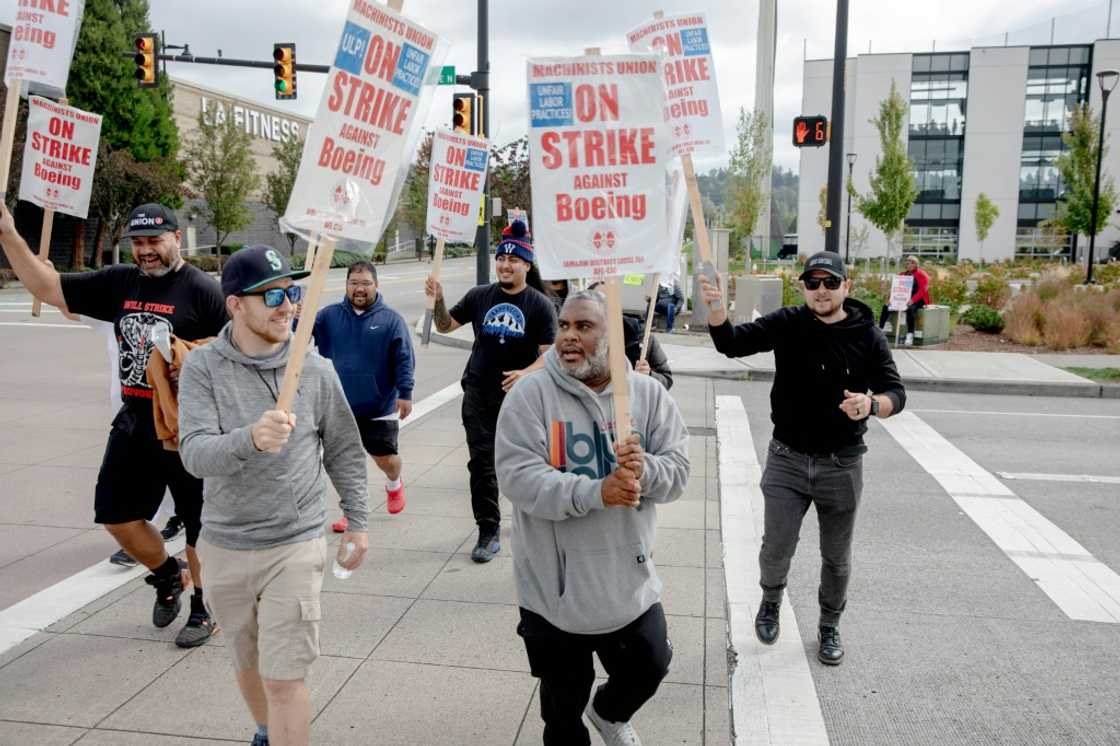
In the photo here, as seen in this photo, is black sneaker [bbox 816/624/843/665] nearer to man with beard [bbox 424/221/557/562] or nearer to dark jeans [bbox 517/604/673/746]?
dark jeans [bbox 517/604/673/746]

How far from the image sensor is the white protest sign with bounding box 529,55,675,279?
10.1 feet

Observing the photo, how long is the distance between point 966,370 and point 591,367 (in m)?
13.2

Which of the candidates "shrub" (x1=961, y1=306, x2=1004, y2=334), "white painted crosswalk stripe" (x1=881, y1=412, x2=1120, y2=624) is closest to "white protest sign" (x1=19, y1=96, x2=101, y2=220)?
"white painted crosswalk stripe" (x1=881, y1=412, x2=1120, y2=624)

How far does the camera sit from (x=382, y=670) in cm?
430

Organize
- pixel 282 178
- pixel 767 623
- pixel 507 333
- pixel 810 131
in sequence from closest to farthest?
pixel 767 623, pixel 507 333, pixel 810 131, pixel 282 178

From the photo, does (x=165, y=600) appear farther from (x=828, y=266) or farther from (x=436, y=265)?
(x=828, y=266)

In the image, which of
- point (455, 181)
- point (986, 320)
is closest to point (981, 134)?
point (986, 320)

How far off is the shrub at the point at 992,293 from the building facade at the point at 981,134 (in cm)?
4163

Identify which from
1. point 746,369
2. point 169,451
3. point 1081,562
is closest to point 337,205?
point 169,451

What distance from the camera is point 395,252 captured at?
73188 mm

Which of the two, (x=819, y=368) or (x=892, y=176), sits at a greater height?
(x=892, y=176)

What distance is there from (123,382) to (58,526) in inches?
99.2

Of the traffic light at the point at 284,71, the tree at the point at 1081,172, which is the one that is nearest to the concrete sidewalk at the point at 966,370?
the traffic light at the point at 284,71

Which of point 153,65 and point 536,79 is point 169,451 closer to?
point 536,79
